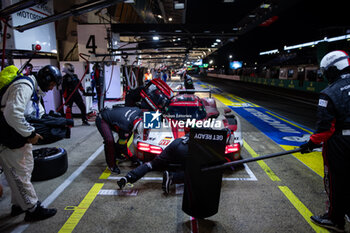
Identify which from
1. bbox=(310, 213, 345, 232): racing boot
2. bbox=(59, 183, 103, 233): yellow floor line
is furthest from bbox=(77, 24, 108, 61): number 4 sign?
bbox=(310, 213, 345, 232): racing boot

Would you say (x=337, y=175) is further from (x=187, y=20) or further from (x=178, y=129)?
(x=187, y=20)

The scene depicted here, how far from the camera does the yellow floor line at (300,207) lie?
276 cm

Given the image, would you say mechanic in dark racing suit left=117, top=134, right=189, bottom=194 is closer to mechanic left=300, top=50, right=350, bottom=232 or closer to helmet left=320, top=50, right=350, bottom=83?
mechanic left=300, top=50, right=350, bottom=232

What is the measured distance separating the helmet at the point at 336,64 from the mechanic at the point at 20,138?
11.5ft

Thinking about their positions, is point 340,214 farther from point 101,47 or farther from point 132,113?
point 101,47

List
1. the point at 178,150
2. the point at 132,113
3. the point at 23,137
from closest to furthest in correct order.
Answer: the point at 23,137, the point at 178,150, the point at 132,113

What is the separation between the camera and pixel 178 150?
11.1 feet

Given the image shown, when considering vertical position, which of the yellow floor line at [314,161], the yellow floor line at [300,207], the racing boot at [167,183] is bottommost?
the yellow floor line at [300,207]

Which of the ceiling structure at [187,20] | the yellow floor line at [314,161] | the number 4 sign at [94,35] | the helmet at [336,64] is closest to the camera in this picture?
the helmet at [336,64]

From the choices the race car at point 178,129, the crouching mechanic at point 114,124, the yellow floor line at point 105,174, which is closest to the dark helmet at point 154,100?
the race car at point 178,129

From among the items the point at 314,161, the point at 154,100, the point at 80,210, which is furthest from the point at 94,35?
the point at 314,161

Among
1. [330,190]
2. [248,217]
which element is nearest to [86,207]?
[248,217]

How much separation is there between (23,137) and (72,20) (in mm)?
9698

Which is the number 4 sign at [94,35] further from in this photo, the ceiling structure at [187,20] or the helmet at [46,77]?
the helmet at [46,77]
